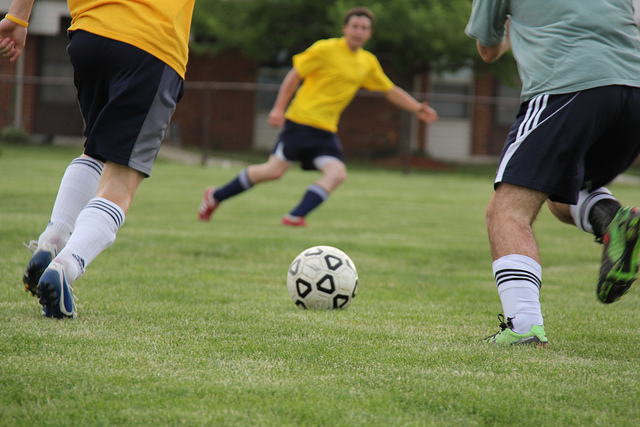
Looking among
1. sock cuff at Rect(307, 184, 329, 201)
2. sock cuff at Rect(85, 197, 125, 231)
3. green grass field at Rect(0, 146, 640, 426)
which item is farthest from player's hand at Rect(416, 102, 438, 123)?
sock cuff at Rect(85, 197, 125, 231)

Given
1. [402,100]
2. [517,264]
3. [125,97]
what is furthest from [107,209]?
[402,100]

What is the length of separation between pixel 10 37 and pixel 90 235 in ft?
3.46

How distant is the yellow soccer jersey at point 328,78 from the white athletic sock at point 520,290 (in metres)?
5.32

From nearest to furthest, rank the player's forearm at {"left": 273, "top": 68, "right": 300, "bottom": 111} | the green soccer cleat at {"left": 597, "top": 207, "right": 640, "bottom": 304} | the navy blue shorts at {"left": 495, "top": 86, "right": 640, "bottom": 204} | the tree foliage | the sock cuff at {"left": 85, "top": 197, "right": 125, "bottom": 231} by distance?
the green soccer cleat at {"left": 597, "top": 207, "right": 640, "bottom": 304} < the navy blue shorts at {"left": 495, "top": 86, "right": 640, "bottom": 204} < the sock cuff at {"left": 85, "top": 197, "right": 125, "bottom": 231} < the player's forearm at {"left": 273, "top": 68, "right": 300, "bottom": 111} < the tree foliage

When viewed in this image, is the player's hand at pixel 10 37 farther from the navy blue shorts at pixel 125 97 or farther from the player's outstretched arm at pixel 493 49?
the player's outstretched arm at pixel 493 49

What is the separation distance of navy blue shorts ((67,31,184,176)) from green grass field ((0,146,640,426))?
Result: 2.59 ft

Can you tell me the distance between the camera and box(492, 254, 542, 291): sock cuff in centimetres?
313

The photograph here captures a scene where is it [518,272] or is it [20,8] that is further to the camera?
[20,8]

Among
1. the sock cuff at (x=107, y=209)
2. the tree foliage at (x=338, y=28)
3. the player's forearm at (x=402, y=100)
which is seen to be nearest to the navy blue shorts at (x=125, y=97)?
the sock cuff at (x=107, y=209)

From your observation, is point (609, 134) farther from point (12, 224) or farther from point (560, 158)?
point (12, 224)

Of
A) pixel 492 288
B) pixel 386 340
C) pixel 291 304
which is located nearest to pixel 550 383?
pixel 386 340

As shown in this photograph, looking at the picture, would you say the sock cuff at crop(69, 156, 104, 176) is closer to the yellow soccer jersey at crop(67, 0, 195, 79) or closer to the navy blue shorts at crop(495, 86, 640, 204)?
the yellow soccer jersey at crop(67, 0, 195, 79)

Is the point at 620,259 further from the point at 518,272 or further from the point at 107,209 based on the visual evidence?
the point at 107,209

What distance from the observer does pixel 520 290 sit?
10.3 ft
